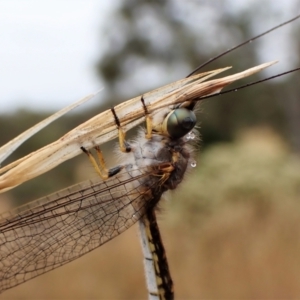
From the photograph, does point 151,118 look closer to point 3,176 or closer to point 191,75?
point 191,75

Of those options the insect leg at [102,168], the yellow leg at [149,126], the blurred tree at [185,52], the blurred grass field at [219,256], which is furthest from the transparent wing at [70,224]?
the blurred tree at [185,52]

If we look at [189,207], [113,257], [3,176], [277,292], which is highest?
[189,207]

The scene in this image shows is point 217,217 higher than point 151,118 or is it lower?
higher

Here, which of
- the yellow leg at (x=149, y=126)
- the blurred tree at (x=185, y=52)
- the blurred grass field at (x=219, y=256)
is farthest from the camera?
the blurred tree at (x=185, y=52)

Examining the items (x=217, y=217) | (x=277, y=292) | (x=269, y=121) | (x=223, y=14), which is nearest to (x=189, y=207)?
(x=217, y=217)

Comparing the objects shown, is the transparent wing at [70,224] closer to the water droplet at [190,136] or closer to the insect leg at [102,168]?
the insect leg at [102,168]
